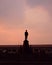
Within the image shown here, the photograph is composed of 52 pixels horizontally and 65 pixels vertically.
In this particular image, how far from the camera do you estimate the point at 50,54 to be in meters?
31.4

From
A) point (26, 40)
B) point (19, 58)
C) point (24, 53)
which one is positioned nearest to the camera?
point (19, 58)

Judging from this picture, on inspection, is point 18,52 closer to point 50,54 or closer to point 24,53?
point 24,53

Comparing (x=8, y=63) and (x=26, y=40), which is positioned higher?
(x=26, y=40)

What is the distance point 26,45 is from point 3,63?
565cm

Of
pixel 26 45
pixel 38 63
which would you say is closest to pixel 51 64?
pixel 38 63

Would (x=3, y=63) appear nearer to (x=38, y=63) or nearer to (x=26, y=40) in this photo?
(x=38, y=63)

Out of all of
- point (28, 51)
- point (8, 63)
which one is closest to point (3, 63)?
point (8, 63)

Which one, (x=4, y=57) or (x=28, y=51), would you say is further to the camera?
(x=28, y=51)

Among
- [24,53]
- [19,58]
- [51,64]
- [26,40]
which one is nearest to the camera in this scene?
[51,64]

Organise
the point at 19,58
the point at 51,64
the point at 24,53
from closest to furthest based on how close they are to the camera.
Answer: the point at 51,64 → the point at 19,58 → the point at 24,53

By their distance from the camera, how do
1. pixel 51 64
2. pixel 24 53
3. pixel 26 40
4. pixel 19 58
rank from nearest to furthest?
1. pixel 51 64
2. pixel 19 58
3. pixel 24 53
4. pixel 26 40

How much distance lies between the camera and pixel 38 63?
27.5 meters

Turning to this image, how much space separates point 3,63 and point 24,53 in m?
4.10

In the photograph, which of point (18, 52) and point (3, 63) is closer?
point (3, 63)
